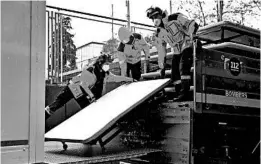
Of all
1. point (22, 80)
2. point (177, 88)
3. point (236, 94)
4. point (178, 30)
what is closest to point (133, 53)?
point (178, 30)

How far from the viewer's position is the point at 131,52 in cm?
660

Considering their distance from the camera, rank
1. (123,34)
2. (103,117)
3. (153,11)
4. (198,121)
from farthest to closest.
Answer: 1. (123,34)
2. (153,11)
3. (198,121)
4. (103,117)

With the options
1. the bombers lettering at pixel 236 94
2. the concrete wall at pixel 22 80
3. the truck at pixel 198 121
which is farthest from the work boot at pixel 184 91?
the concrete wall at pixel 22 80

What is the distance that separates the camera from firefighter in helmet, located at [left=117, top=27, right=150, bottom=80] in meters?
6.48

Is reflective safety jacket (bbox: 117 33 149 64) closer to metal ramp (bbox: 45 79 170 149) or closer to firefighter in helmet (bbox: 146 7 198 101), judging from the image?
firefighter in helmet (bbox: 146 7 198 101)

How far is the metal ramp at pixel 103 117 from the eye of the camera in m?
4.02

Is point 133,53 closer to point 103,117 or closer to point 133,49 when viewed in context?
point 133,49

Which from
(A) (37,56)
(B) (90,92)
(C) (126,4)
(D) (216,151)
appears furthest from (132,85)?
(C) (126,4)

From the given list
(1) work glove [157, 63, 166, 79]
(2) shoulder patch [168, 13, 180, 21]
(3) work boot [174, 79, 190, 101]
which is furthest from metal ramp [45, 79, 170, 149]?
(2) shoulder patch [168, 13, 180, 21]

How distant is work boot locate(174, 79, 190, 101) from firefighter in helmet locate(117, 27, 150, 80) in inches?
69.3

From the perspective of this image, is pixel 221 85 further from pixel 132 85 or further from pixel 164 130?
pixel 132 85

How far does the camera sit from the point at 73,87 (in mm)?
6094

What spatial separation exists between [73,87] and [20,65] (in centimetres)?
405

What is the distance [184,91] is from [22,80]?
9.72ft
